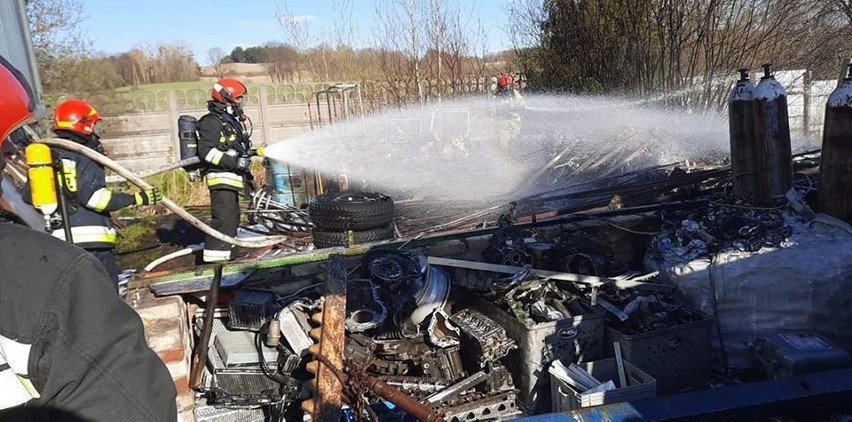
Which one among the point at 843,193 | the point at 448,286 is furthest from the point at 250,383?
the point at 843,193

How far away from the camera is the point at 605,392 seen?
3357mm

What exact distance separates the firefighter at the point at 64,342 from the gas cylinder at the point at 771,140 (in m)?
5.19

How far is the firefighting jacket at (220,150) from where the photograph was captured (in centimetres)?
602

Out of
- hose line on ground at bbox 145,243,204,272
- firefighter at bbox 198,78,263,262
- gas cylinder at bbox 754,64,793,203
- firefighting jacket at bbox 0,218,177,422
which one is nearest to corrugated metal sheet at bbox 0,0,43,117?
firefighter at bbox 198,78,263,262

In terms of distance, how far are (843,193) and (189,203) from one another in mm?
9673

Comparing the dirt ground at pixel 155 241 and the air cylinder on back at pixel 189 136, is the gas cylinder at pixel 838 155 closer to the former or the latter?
the dirt ground at pixel 155 241

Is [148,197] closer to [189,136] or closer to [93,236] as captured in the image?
[93,236]

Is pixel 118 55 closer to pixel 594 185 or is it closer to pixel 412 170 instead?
pixel 412 170

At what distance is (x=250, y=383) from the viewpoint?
412cm

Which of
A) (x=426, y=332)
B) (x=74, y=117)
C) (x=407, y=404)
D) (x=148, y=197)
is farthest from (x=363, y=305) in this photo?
(x=74, y=117)

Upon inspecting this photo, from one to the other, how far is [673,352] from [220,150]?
4.66 metres

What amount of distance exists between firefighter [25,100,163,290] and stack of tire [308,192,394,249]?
1700 mm

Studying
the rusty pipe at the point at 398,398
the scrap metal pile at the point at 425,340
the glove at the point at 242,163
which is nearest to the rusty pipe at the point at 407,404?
the rusty pipe at the point at 398,398

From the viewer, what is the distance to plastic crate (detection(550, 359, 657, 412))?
11.0ft
